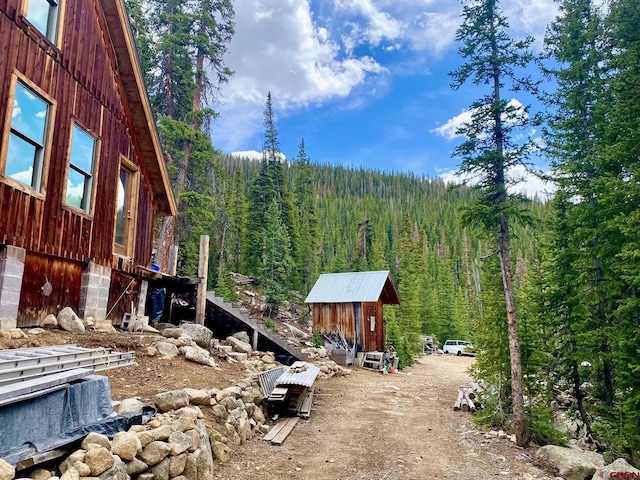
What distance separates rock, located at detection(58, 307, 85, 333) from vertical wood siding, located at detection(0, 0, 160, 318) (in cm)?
32

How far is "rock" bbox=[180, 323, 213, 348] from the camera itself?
12.5 meters

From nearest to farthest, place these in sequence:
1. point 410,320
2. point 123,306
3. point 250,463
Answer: point 250,463, point 123,306, point 410,320

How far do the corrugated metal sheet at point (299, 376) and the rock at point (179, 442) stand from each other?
5.38 meters

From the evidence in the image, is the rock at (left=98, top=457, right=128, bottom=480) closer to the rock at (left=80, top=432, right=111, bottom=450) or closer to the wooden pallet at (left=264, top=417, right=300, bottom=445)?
the rock at (left=80, top=432, right=111, bottom=450)

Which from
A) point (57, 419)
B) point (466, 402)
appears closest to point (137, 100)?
point (57, 419)

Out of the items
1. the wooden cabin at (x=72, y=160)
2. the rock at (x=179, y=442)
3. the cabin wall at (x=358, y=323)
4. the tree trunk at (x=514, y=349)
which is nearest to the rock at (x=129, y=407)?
the rock at (x=179, y=442)

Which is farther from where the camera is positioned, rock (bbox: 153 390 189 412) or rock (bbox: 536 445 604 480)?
rock (bbox: 536 445 604 480)

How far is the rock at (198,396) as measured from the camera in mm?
7622

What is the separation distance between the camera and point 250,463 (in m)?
7.27

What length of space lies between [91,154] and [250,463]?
8100mm

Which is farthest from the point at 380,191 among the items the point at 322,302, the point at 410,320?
the point at 322,302

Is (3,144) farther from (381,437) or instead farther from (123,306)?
(381,437)

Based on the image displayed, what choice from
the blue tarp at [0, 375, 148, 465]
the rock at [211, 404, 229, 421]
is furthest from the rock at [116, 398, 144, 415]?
the rock at [211, 404, 229, 421]

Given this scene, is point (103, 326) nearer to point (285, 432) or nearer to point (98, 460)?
point (285, 432)
